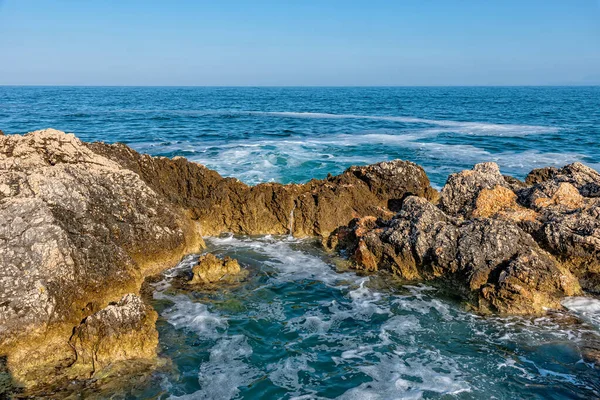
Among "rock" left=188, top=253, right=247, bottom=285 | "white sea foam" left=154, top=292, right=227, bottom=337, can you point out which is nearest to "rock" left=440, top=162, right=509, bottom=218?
"rock" left=188, top=253, right=247, bottom=285

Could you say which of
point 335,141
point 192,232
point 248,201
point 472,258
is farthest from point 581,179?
point 335,141

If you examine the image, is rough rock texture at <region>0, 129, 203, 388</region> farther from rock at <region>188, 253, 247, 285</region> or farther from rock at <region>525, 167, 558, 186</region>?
rock at <region>525, 167, 558, 186</region>

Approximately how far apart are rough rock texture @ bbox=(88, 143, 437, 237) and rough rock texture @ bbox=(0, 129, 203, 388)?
793 millimetres

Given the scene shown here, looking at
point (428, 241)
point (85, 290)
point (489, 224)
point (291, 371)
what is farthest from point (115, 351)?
point (489, 224)

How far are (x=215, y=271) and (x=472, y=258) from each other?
13.9 ft

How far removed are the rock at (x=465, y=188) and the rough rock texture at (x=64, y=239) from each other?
17.1 feet

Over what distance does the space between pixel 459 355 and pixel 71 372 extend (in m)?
4.66

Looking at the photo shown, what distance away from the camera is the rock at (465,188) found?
918cm

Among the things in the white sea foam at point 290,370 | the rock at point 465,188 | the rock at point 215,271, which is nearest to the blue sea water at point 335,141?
the rock at point 465,188

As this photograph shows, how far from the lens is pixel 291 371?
546 centimetres

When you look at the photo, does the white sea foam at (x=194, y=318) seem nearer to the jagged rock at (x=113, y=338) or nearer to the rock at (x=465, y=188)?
the jagged rock at (x=113, y=338)

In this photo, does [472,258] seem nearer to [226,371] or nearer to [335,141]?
[226,371]

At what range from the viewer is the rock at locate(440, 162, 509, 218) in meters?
9.18

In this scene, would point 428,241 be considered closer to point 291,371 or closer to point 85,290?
point 291,371
